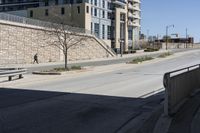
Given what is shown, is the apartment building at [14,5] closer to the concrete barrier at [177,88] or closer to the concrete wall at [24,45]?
the concrete wall at [24,45]

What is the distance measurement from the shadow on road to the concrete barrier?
1133mm

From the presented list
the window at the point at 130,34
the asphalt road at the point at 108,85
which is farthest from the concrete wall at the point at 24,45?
the window at the point at 130,34

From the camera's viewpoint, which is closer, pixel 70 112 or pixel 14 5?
pixel 70 112

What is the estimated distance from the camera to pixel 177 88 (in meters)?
12.4

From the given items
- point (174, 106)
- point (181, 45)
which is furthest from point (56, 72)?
point (181, 45)

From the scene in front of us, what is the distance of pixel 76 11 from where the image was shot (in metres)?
104

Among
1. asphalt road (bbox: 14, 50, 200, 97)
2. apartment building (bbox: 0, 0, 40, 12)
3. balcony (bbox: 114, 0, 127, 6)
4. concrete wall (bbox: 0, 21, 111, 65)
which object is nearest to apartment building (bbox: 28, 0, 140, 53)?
balcony (bbox: 114, 0, 127, 6)

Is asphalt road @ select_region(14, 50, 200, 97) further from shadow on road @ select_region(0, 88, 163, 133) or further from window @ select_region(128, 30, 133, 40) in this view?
window @ select_region(128, 30, 133, 40)

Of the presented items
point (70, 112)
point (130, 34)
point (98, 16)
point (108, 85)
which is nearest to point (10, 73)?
point (108, 85)

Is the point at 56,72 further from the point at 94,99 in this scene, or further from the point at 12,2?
the point at 12,2

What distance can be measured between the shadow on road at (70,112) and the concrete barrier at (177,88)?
3.72 feet

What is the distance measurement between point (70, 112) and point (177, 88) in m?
3.26

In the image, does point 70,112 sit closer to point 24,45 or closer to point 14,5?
point 24,45

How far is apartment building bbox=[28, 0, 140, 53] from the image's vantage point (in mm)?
103500
